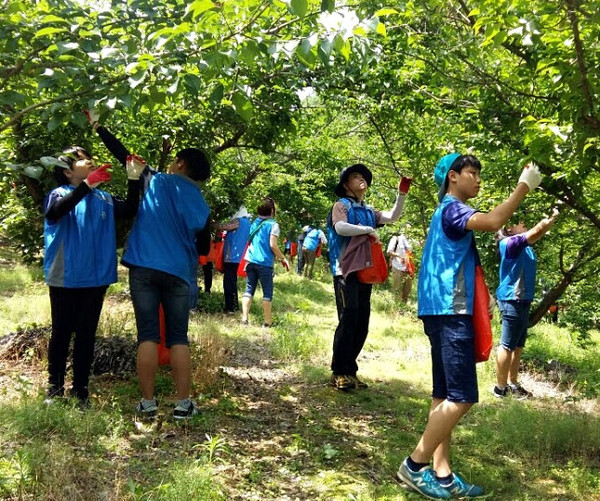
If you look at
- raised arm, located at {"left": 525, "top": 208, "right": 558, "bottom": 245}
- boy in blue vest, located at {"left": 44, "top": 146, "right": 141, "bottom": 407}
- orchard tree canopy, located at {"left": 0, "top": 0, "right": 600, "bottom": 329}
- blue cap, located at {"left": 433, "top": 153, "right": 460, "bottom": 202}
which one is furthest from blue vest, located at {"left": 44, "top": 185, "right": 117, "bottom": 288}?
raised arm, located at {"left": 525, "top": 208, "right": 558, "bottom": 245}

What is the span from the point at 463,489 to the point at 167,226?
7.75ft

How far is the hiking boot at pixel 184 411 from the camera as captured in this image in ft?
11.9

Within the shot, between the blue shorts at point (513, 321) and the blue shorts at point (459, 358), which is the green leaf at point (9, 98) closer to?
the blue shorts at point (459, 358)

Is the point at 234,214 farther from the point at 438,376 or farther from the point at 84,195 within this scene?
the point at 438,376

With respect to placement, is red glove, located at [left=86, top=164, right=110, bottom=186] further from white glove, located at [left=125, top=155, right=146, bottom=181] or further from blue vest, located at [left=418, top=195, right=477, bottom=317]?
blue vest, located at [left=418, top=195, right=477, bottom=317]

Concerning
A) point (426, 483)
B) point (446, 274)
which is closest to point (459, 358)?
point (446, 274)

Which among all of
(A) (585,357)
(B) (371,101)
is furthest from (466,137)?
(A) (585,357)

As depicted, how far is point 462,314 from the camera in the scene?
2828mm

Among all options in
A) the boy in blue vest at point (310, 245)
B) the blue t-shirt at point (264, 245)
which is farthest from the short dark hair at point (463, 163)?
the boy in blue vest at point (310, 245)

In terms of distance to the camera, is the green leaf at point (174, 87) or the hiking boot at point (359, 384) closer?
the green leaf at point (174, 87)

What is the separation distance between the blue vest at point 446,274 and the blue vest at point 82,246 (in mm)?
2072

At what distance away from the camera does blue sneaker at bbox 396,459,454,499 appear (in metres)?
2.87

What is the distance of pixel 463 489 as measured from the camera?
292cm

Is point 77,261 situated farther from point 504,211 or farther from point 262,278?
point 262,278
